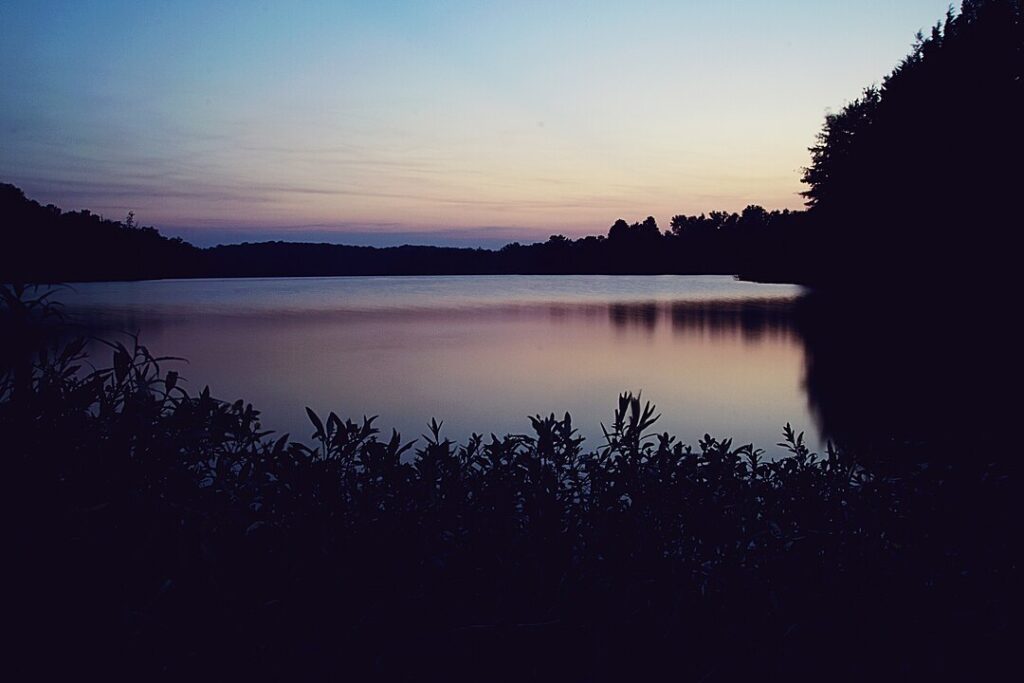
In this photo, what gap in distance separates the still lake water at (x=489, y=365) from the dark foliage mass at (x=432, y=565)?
1.47 metres

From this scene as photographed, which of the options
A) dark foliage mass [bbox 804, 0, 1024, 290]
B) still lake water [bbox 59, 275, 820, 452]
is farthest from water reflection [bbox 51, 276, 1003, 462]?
dark foliage mass [bbox 804, 0, 1024, 290]

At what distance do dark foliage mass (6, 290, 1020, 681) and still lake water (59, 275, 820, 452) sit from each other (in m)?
1.47

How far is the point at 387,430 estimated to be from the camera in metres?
14.1

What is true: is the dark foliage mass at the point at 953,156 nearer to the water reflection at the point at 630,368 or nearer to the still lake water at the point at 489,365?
the water reflection at the point at 630,368

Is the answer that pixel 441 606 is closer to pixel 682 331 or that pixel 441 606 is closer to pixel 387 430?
pixel 387 430

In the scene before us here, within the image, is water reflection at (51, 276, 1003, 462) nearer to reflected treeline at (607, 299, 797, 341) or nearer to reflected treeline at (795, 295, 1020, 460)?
reflected treeline at (795, 295, 1020, 460)

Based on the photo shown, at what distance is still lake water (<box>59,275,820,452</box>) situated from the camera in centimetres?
1602

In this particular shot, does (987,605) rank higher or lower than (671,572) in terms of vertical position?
lower

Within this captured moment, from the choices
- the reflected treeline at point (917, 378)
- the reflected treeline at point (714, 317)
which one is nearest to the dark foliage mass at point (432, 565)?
the reflected treeline at point (917, 378)

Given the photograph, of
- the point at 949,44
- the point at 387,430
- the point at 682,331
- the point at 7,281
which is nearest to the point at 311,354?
the point at 387,430

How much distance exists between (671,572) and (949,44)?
1572 inches

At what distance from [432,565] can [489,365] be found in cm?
2136

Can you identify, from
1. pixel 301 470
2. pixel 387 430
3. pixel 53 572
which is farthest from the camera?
pixel 387 430

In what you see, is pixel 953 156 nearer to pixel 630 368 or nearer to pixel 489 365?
pixel 630 368
